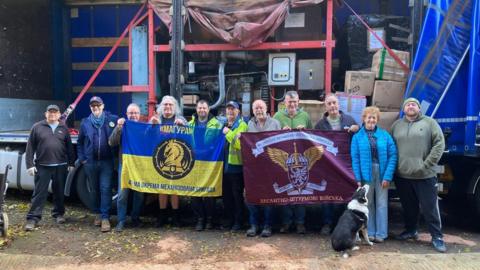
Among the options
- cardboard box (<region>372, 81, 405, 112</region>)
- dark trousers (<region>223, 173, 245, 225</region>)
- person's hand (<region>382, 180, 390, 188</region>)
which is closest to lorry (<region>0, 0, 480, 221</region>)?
cardboard box (<region>372, 81, 405, 112</region>)

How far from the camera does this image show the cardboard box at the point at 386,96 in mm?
6043

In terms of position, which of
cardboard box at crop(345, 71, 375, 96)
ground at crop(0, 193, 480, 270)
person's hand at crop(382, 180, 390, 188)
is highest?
cardboard box at crop(345, 71, 375, 96)

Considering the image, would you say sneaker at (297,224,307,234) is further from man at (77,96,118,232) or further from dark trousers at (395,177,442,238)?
man at (77,96,118,232)

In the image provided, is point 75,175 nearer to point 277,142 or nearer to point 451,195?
point 277,142

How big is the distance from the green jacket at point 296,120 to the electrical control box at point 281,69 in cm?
84

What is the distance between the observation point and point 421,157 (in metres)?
5.02

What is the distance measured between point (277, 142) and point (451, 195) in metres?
2.54

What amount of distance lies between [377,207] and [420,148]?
Answer: 0.85 metres

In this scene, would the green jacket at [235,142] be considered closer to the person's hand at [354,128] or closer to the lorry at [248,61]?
the lorry at [248,61]

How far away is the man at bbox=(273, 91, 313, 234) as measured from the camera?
5508 mm

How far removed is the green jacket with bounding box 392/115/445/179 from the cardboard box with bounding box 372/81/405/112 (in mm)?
931

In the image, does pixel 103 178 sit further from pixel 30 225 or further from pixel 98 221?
pixel 30 225

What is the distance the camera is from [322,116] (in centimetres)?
608

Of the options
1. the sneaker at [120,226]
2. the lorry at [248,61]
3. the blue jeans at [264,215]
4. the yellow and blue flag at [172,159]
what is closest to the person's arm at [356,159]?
the lorry at [248,61]
